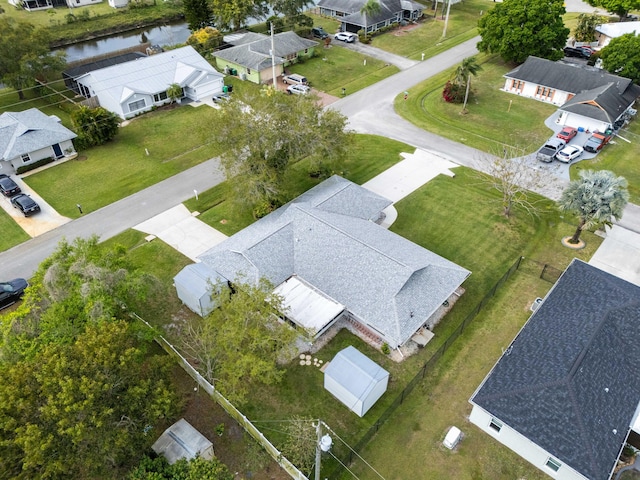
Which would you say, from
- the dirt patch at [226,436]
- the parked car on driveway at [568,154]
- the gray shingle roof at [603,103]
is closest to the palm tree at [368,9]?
the gray shingle roof at [603,103]

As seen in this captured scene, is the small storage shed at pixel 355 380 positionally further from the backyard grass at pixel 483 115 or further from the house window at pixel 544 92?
the house window at pixel 544 92

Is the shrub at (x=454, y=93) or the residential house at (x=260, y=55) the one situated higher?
the residential house at (x=260, y=55)

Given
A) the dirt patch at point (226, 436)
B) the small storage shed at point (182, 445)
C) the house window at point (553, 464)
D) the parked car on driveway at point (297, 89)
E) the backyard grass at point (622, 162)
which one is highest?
the parked car on driveway at point (297, 89)

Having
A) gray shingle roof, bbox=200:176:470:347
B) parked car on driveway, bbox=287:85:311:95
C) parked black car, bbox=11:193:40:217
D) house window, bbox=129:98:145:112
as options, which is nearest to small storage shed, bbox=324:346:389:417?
gray shingle roof, bbox=200:176:470:347

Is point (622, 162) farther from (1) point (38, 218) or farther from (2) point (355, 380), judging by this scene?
(1) point (38, 218)

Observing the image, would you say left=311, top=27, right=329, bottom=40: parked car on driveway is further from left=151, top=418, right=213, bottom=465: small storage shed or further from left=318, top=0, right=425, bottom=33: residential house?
left=151, top=418, right=213, bottom=465: small storage shed

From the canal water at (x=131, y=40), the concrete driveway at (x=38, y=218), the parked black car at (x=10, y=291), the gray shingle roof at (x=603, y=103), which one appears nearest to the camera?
the parked black car at (x=10, y=291)
